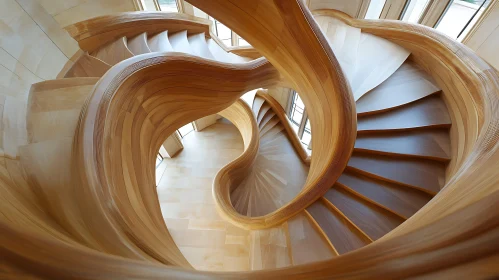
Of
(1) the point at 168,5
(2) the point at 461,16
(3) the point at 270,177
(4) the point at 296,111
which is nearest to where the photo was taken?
(2) the point at 461,16

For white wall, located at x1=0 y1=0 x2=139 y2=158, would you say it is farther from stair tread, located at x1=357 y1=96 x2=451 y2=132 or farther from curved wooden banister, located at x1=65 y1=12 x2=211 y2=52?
stair tread, located at x1=357 y1=96 x2=451 y2=132

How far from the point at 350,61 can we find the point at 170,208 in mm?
4067

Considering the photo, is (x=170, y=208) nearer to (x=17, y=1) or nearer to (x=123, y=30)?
(x=123, y=30)

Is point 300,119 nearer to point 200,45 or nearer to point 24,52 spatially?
point 200,45

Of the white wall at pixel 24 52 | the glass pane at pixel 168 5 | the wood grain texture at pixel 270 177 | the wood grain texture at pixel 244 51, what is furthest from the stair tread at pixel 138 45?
the wood grain texture at pixel 270 177

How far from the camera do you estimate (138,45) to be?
3.27 metres

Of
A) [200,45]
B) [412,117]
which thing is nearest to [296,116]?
[200,45]

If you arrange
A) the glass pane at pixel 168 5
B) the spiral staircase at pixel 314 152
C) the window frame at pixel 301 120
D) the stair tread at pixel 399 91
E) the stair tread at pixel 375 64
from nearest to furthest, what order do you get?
the spiral staircase at pixel 314 152
the stair tread at pixel 399 91
the stair tread at pixel 375 64
the glass pane at pixel 168 5
the window frame at pixel 301 120

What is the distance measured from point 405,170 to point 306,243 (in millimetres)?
1185

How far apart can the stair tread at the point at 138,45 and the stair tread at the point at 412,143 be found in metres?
3.05

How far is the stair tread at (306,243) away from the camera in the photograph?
6.65ft

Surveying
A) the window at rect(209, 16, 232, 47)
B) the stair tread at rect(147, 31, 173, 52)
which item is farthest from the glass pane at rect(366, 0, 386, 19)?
the window at rect(209, 16, 232, 47)

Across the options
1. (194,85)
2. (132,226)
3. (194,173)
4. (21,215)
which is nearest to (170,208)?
(194,173)

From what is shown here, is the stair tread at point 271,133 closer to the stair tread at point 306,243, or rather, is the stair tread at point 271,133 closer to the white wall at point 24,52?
the stair tread at point 306,243
